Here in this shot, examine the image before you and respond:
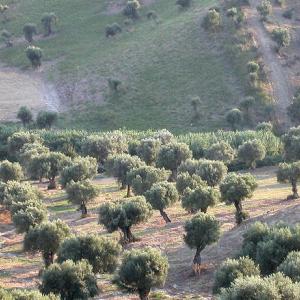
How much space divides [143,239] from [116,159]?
20441mm

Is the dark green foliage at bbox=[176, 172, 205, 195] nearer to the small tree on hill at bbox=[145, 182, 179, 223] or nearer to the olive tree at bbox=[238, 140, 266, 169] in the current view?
the small tree on hill at bbox=[145, 182, 179, 223]

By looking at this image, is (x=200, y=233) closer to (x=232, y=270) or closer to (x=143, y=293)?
(x=143, y=293)

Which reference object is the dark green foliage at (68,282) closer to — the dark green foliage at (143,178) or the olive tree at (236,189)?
the olive tree at (236,189)

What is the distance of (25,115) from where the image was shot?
336ft

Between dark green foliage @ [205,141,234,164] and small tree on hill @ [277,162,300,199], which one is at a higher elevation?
dark green foliage @ [205,141,234,164]

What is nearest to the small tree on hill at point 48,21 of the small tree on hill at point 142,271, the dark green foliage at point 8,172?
the dark green foliage at point 8,172

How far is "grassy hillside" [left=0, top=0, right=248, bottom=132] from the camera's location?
104 meters

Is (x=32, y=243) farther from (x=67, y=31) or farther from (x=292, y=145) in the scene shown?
(x=67, y=31)

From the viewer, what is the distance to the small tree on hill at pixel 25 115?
10225 cm

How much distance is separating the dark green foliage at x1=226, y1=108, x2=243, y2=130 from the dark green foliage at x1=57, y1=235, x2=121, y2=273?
2464 inches

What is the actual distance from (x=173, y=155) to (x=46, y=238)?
3360cm

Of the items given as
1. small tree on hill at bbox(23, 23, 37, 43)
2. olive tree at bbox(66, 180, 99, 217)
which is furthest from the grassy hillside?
olive tree at bbox(66, 180, 99, 217)

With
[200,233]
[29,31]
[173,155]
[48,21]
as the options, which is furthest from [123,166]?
[48,21]

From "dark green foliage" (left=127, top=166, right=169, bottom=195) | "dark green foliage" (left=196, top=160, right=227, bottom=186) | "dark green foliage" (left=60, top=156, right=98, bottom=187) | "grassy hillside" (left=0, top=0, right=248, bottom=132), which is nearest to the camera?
"dark green foliage" (left=127, top=166, right=169, bottom=195)
